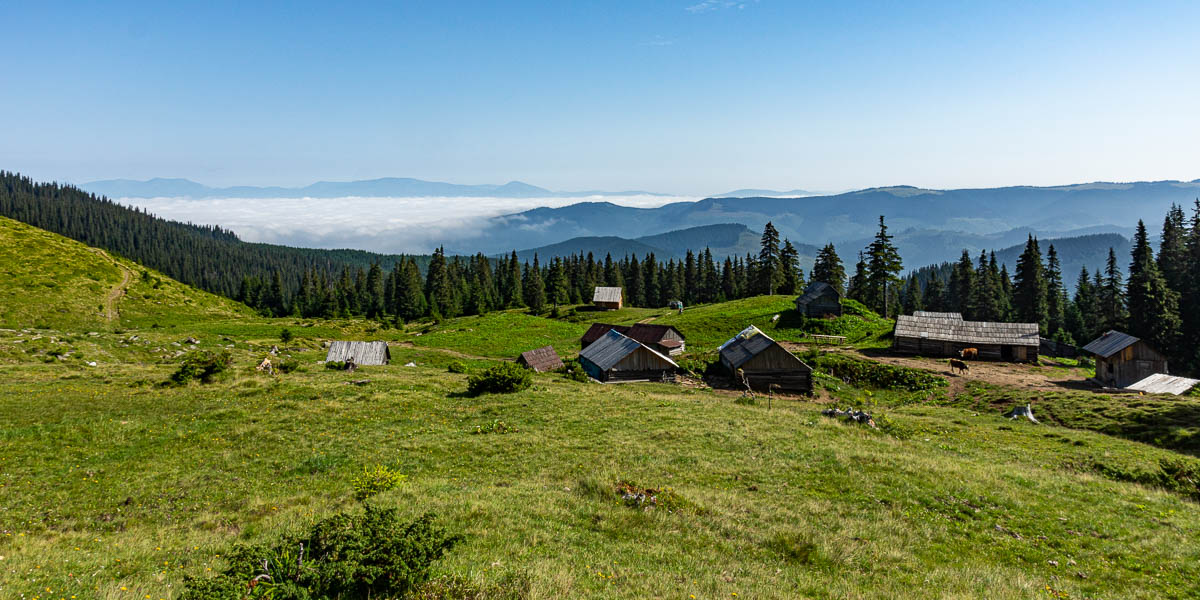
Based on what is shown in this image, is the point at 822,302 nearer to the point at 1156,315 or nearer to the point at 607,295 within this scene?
the point at 1156,315

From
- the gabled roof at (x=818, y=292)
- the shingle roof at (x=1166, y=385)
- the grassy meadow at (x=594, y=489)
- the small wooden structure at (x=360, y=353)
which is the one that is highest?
the gabled roof at (x=818, y=292)

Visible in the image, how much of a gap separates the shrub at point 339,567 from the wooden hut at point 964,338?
2463 inches

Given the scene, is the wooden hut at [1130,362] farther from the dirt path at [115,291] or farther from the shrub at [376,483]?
the dirt path at [115,291]

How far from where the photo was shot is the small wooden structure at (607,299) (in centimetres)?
10412

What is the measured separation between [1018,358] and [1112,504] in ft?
161

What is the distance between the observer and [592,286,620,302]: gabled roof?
342ft

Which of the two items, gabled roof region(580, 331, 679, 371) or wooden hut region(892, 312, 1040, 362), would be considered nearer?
gabled roof region(580, 331, 679, 371)

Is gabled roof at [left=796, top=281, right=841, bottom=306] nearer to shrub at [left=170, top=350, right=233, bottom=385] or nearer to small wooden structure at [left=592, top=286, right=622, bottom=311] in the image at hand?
small wooden structure at [left=592, top=286, right=622, bottom=311]

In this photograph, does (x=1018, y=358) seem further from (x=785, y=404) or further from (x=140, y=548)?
(x=140, y=548)

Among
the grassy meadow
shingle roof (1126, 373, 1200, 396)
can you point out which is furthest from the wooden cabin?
shingle roof (1126, 373, 1200, 396)

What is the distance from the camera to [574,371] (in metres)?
48.9

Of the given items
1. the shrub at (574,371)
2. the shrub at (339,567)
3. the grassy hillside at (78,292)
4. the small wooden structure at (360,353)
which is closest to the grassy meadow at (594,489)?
the shrub at (339,567)

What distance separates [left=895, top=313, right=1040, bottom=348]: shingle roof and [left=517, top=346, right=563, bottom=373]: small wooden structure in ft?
→ 127

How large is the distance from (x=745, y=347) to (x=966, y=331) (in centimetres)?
2876
